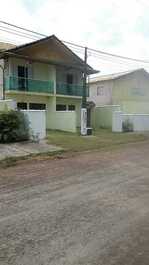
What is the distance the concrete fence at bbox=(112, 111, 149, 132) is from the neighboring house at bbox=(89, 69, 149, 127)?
202 inches

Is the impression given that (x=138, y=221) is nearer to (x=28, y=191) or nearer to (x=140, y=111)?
(x=28, y=191)

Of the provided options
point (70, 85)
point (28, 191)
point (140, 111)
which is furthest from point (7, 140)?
point (140, 111)

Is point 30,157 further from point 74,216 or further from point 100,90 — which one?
point 100,90

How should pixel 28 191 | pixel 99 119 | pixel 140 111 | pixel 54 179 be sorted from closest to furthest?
pixel 28 191
pixel 54 179
pixel 99 119
pixel 140 111

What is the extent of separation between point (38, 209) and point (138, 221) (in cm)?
187

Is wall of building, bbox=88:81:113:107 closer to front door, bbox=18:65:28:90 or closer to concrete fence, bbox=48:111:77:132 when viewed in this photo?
concrete fence, bbox=48:111:77:132

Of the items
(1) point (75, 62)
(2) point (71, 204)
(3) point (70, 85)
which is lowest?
(2) point (71, 204)

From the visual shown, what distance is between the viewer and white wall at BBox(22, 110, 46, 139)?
1508cm

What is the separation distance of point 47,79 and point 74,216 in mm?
21694

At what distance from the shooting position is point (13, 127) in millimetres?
14055

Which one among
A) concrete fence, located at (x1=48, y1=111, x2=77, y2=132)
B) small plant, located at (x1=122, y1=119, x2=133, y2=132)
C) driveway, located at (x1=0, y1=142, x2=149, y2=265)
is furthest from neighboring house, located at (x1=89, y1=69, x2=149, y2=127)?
driveway, located at (x1=0, y1=142, x2=149, y2=265)

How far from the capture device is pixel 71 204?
595 cm

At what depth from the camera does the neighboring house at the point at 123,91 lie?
105ft

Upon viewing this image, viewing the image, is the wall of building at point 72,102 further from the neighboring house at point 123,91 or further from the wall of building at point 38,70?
the neighboring house at point 123,91
